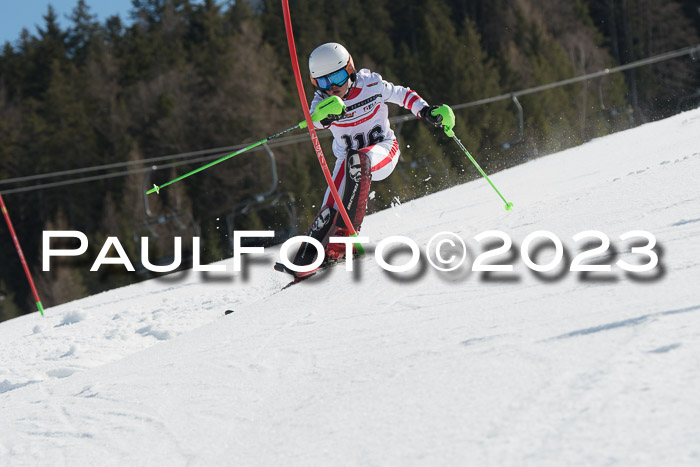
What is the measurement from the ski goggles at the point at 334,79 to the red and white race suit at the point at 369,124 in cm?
8

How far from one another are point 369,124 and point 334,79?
1.43 ft

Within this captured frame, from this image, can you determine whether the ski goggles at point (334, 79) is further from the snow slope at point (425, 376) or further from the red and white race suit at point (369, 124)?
the snow slope at point (425, 376)

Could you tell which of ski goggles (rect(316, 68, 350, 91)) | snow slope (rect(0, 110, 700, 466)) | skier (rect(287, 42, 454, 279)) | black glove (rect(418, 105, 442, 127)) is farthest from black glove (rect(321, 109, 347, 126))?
snow slope (rect(0, 110, 700, 466))

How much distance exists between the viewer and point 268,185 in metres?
36.3

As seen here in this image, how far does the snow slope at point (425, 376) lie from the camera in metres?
1.91

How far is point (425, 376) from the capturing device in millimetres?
2422

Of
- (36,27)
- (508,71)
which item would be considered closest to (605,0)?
(508,71)

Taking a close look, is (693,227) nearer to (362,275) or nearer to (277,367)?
(362,275)

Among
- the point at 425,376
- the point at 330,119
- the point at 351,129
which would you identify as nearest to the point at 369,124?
the point at 351,129

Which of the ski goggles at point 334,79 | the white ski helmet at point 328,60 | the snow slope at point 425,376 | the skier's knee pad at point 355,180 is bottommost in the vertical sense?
the snow slope at point 425,376

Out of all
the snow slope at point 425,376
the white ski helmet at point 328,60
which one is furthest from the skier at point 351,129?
the snow slope at point 425,376

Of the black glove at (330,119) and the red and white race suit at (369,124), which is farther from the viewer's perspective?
the red and white race suit at (369,124)

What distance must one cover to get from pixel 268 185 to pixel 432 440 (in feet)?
113

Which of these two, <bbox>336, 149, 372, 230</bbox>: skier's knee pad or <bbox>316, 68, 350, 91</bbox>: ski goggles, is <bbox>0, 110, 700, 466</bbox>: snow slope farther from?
<bbox>316, 68, 350, 91</bbox>: ski goggles
